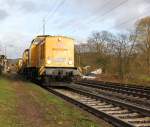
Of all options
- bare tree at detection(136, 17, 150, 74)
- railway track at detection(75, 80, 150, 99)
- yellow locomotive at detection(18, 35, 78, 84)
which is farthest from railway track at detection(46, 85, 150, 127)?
bare tree at detection(136, 17, 150, 74)

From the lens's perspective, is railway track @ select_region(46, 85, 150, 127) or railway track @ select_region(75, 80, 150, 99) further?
railway track @ select_region(75, 80, 150, 99)

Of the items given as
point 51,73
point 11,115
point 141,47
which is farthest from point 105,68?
point 11,115

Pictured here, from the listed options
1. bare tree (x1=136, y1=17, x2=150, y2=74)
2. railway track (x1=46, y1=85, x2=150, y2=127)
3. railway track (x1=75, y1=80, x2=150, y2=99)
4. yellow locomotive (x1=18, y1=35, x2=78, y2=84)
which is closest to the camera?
railway track (x1=46, y1=85, x2=150, y2=127)

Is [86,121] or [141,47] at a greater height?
[141,47]

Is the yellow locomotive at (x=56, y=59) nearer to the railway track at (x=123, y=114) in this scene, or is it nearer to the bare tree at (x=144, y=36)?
the railway track at (x=123, y=114)

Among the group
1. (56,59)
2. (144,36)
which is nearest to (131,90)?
(56,59)

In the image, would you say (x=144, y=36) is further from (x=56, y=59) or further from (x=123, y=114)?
(x=123, y=114)

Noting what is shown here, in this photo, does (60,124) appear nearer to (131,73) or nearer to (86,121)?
(86,121)

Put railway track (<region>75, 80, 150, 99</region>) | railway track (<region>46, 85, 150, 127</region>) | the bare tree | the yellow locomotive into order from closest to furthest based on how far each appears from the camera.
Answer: railway track (<region>46, 85, 150, 127</region>) < railway track (<region>75, 80, 150, 99</region>) < the yellow locomotive < the bare tree

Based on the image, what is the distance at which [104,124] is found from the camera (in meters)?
10.5

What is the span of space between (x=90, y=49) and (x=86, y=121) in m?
66.8

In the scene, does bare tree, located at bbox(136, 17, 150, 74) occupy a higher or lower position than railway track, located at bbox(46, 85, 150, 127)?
higher

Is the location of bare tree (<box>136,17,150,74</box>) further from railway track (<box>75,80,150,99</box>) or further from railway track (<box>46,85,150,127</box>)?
railway track (<box>46,85,150,127</box>)

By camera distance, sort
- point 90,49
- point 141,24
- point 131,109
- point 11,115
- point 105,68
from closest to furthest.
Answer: point 11,115, point 131,109, point 105,68, point 90,49, point 141,24
